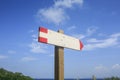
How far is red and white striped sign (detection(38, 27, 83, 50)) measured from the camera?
434 cm

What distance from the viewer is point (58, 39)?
15.5 feet

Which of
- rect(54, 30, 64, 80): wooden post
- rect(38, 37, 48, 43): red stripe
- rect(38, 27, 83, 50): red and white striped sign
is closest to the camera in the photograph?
rect(38, 37, 48, 43): red stripe

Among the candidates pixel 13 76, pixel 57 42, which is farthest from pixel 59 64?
pixel 13 76

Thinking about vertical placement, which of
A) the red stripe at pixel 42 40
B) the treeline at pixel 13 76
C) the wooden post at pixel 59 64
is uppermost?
the treeline at pixel 13 76

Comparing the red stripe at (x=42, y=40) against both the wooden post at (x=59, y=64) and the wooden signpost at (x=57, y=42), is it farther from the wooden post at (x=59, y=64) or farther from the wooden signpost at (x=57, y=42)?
the wooden post at (x=59, y=64)

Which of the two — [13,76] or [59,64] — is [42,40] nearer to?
[59,64]

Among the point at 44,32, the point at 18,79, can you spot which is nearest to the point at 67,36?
the point at 44,32

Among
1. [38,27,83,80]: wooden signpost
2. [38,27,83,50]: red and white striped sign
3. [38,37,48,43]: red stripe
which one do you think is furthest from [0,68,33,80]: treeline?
[38,37,48,43]: red stripe

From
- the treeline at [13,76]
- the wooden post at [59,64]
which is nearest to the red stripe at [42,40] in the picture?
the wooden post at [59,64]

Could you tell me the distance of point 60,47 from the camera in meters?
4.72

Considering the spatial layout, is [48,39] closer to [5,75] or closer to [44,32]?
[44,32]

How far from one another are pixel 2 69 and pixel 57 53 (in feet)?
62.9

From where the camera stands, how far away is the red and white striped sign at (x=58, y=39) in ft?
14.2

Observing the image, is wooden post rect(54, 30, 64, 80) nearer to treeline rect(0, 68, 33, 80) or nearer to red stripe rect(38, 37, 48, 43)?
red stripe rect(38, 37, 48, 43)
